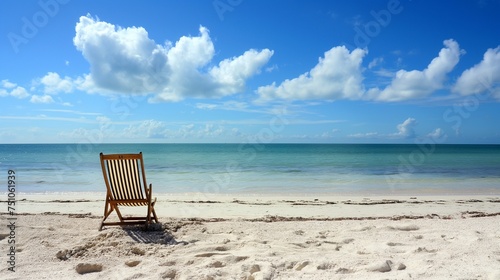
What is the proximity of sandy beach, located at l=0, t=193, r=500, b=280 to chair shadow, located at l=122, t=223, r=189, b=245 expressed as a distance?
0.01 metres

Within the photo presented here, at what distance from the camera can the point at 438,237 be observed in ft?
15.1

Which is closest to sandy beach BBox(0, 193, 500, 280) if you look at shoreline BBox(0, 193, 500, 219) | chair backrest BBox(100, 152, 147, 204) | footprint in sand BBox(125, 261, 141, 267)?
footprint in sand BBox(125, 261, 141, 267)

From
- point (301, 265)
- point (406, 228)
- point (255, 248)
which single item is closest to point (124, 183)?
point (255, 248)

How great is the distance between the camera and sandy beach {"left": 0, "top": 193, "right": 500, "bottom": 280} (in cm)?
343

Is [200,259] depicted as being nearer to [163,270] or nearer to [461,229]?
[163,270]

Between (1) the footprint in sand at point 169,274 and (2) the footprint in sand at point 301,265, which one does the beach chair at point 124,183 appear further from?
(2) the footprint in sand at point 301,265

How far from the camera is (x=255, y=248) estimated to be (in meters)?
4.18

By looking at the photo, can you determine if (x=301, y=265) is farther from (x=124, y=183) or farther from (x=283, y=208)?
(x=283, y=208)

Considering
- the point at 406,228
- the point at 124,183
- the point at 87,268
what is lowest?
the point at 87,268

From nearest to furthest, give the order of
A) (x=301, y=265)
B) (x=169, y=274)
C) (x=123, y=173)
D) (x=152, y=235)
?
(x=169, y=274), (x=301, y=265), (x=152, y=235), (x=123, y=173)

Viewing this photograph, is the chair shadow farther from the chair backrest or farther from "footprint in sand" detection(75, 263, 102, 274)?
"footprint in sand" detection(75, 263, 102, 274)

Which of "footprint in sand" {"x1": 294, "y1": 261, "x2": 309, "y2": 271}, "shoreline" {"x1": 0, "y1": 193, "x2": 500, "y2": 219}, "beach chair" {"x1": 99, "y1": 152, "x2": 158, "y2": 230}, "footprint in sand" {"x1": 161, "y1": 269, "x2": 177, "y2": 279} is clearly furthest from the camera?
"shoreline" {"x1": 0, "y1": 193, "x2": 500, "y2": 219}

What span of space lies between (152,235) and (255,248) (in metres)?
1.48

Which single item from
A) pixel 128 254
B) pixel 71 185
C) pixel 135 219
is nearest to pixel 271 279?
pixel 128 254
